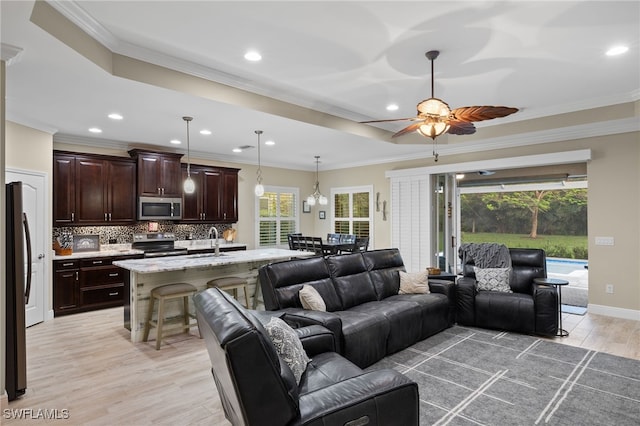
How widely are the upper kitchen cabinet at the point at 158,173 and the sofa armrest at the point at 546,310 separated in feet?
19.6

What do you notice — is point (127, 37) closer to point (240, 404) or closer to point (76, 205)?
point (240, 404)

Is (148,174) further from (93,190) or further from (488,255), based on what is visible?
(488,255)

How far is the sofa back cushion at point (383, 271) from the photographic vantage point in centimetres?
433

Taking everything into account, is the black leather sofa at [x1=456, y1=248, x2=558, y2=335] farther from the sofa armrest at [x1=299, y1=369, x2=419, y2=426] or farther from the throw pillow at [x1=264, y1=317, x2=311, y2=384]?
the throw pillow at [x1=264, y1=317, x2=311, y2=384]

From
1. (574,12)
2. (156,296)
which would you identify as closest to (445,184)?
(574,12)

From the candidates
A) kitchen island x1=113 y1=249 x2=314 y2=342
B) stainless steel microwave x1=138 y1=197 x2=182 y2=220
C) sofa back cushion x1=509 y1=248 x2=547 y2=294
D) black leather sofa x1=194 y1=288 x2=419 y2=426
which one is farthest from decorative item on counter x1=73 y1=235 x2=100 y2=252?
sofa back cushion x1=509 y1=248 x2=547 y2=294

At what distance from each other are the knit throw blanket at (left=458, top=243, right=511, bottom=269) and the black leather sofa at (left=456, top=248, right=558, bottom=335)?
81 mm

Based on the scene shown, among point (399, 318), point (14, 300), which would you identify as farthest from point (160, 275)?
point (399, 318)

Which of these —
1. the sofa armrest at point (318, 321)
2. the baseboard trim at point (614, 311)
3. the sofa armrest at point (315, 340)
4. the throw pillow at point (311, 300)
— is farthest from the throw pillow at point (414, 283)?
the baseboard trim at point (614, 311)

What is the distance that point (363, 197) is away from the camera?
333 inches

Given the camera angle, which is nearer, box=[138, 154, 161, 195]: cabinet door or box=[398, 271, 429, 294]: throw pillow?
box=[398, 271, 429, 294]: throw pillow

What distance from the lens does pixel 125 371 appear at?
10.8 ft

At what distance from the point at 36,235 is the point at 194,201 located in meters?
2.64

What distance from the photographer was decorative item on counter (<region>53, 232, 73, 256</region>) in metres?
5.37
